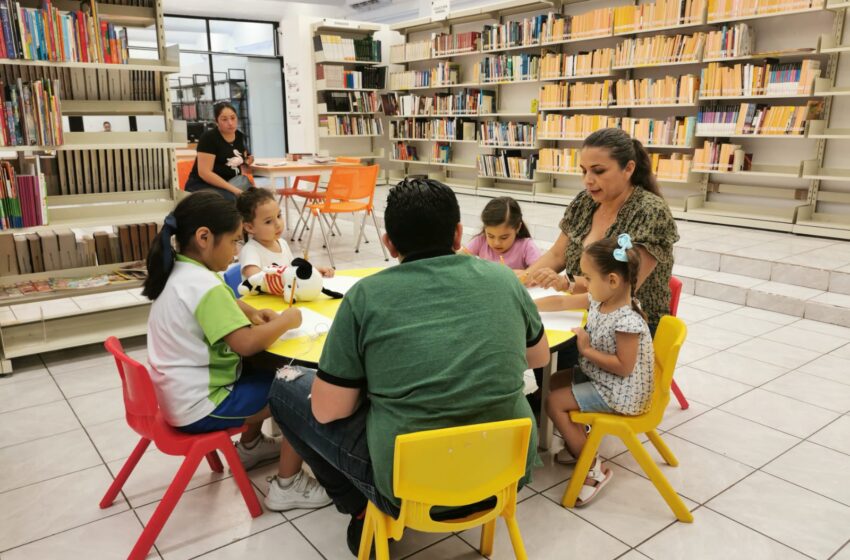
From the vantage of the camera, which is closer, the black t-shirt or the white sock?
the white sock

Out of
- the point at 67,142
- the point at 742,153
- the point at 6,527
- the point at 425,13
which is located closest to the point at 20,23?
the point at 67,142

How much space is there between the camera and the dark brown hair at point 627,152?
2156 mm

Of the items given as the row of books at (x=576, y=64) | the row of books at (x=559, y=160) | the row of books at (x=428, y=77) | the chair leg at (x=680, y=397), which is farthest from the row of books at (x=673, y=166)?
the chair leg at (x=680, y=397)

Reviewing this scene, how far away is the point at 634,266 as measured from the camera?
186cm

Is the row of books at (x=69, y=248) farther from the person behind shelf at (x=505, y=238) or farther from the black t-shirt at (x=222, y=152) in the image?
the person behind shelf at (x=505, y=238)

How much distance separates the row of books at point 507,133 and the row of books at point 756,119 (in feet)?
6.67

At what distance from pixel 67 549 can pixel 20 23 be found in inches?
98.4

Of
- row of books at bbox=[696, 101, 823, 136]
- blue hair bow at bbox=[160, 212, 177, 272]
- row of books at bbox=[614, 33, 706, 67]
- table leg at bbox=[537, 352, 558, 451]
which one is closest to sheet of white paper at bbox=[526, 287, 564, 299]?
table leg at bbox=[537, 352, 558, 451]

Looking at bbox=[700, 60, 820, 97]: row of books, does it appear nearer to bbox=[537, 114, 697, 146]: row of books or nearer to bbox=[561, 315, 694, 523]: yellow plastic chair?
bbox=[537, 114, 697, 146]: row of books

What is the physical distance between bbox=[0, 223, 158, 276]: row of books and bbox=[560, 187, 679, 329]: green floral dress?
2.60m

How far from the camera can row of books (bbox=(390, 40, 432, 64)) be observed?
8.41m

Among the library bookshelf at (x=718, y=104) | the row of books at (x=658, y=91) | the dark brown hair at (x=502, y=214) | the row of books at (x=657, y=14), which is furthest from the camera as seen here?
the row of books at (x=658, y=91)

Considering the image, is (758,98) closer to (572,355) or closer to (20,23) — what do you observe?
(572,355)

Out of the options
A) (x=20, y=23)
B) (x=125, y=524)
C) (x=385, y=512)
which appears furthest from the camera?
(x=20, y=23)
